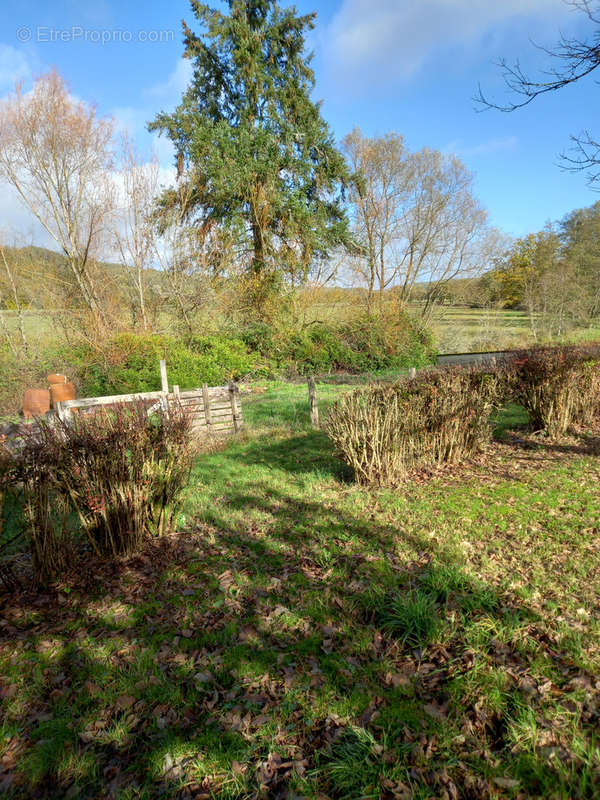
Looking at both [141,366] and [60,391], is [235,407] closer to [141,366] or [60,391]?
[60,391]

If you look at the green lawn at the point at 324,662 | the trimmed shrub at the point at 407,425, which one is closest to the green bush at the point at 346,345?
the trimmed shrub at the point at 407,425

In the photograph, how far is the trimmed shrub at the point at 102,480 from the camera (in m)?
3.56

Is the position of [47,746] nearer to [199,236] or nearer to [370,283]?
[199,236]

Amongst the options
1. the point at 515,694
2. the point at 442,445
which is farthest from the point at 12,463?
the point at 442,445

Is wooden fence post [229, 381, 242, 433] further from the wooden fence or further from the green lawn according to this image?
the green lawn

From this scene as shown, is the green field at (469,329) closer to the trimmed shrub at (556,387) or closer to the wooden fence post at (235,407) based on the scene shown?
the wooden fence post at (235,407)

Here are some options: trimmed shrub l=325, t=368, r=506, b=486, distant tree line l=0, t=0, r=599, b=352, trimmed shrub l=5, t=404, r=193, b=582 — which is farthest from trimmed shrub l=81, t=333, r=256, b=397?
trimmed shrub l=5, t=404, r=193, b=582

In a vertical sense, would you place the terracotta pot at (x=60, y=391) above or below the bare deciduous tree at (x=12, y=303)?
below

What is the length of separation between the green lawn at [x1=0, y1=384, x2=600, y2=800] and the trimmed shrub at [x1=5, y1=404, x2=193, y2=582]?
1.09 ft

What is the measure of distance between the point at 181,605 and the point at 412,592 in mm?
1929

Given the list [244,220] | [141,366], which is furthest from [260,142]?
[141,366]

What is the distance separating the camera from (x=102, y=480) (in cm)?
395

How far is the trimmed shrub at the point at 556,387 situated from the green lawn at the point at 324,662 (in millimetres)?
2938

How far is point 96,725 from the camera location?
2334 mm
